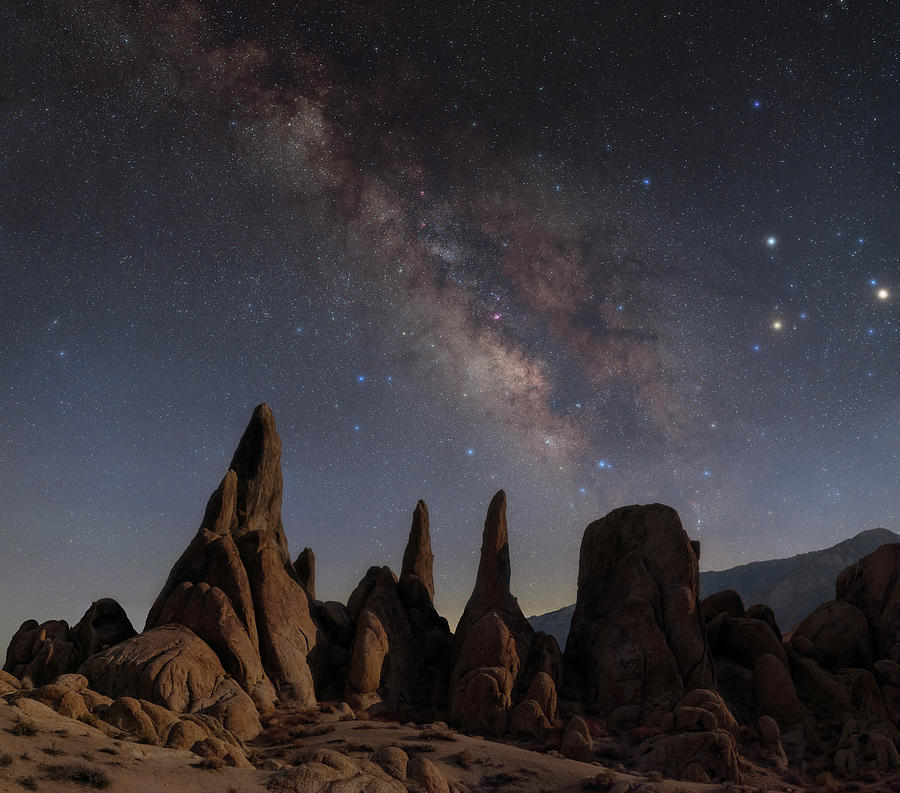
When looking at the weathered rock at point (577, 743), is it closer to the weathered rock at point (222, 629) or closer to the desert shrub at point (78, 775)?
the weathered rock at point (222, 629)

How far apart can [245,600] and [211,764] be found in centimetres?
2207

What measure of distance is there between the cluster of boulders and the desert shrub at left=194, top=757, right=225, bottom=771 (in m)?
4.21

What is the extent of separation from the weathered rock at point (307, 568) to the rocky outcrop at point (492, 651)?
15.1 meters

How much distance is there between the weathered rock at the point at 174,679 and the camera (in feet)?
109

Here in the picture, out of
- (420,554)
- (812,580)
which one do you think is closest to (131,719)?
(420,554)

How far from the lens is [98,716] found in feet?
84.1

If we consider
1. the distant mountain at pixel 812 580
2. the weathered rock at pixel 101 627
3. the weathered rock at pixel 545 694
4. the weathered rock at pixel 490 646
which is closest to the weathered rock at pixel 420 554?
the weathered rock at pixel 490 646

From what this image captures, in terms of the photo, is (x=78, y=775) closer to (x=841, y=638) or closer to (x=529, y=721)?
(x=529, y=721)

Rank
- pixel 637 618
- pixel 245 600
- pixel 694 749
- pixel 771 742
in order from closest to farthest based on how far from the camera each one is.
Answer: pixel 694 749
pixel 771 742
pixel 245 600
pixel 637 618

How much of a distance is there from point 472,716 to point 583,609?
1904 centimetres

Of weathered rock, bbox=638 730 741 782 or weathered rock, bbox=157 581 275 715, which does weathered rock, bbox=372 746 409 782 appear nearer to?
weathered rock, bbox=157 581 275 715

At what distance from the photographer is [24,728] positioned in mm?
19734

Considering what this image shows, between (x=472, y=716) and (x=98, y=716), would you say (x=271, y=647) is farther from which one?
(x=98, y=716)

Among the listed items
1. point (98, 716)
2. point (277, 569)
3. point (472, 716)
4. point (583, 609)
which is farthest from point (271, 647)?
point (583, 609)
